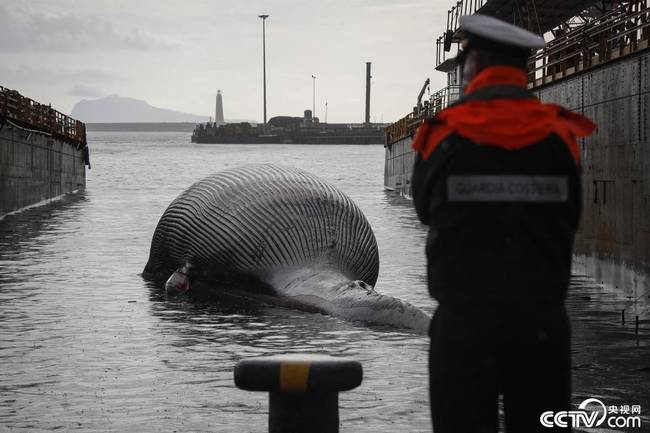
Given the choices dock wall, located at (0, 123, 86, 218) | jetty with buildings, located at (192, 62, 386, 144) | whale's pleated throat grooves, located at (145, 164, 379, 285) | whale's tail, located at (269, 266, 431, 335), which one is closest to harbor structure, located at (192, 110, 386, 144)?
jetty with buildings, located at (192, 62, 386, 144)

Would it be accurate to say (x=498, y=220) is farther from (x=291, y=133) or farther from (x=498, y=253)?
(x=291, y=133)

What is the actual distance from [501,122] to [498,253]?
42 cm

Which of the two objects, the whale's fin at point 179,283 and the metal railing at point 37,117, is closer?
the whale's fin at point 179,283

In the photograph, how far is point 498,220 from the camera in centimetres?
378

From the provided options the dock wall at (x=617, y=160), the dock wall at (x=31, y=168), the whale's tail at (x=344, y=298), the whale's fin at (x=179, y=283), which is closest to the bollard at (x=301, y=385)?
the whale's tail at (x=344, y=298)

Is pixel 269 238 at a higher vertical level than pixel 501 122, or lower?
Result: lower

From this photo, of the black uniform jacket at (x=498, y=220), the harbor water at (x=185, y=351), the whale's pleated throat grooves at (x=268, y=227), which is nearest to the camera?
the black uniform jacket at (x=498, y=220)

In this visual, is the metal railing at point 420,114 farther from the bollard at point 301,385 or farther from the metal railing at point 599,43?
the bollard at point 301,385

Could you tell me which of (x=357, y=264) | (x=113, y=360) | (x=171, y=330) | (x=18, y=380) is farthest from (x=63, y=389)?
(x=357, y=264)

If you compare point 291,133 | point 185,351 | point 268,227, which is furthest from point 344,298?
point 291,133

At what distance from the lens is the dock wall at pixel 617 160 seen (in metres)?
12.6

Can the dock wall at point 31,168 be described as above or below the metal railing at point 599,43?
below

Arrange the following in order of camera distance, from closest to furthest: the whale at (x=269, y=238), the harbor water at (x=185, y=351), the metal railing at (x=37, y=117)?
the harbor water at (x=185, y=351) → the whale at (x=269, y=238) → the metal railing at (x=37, y=117)

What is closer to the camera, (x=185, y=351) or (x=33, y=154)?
(x=185, y=351)
